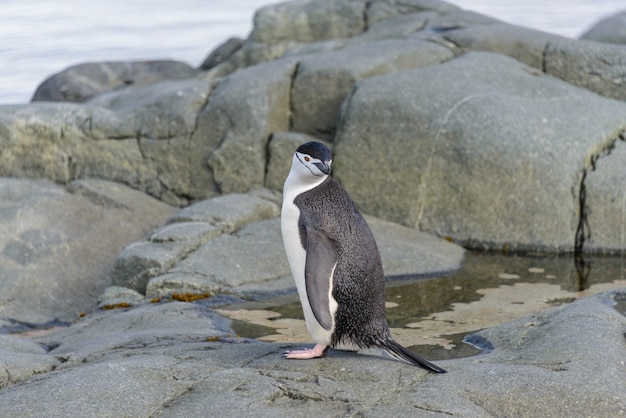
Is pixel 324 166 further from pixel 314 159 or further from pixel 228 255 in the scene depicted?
pixel 228 255

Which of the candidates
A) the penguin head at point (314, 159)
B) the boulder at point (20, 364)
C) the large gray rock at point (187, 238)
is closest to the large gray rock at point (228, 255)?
the large gray rock at point (187, 238)

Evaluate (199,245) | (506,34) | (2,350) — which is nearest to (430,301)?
(199,245)

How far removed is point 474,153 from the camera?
9.08 metres

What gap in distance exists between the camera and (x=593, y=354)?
16.6ft

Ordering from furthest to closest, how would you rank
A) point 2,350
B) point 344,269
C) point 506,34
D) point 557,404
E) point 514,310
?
point 506,34
point 514,310
point 2,350
point 344,269
point 557,404

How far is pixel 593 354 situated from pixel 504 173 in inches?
163

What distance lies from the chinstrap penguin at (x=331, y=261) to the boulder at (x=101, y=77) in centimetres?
1060

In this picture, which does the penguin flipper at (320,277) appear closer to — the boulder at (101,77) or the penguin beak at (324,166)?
the penguin beak at (324,166)

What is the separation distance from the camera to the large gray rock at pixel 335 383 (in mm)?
4508

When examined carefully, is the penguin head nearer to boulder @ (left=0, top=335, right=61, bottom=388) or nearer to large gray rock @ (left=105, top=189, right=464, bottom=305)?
boulder @ (left=0, top=335, right=61, bottom=388)

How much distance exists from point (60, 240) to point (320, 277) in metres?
4.35

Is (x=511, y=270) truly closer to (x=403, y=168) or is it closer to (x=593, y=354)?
(x=403, y=168)

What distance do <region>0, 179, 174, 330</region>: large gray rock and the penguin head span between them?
3.53 metres

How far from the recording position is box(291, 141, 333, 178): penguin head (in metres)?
4.93
